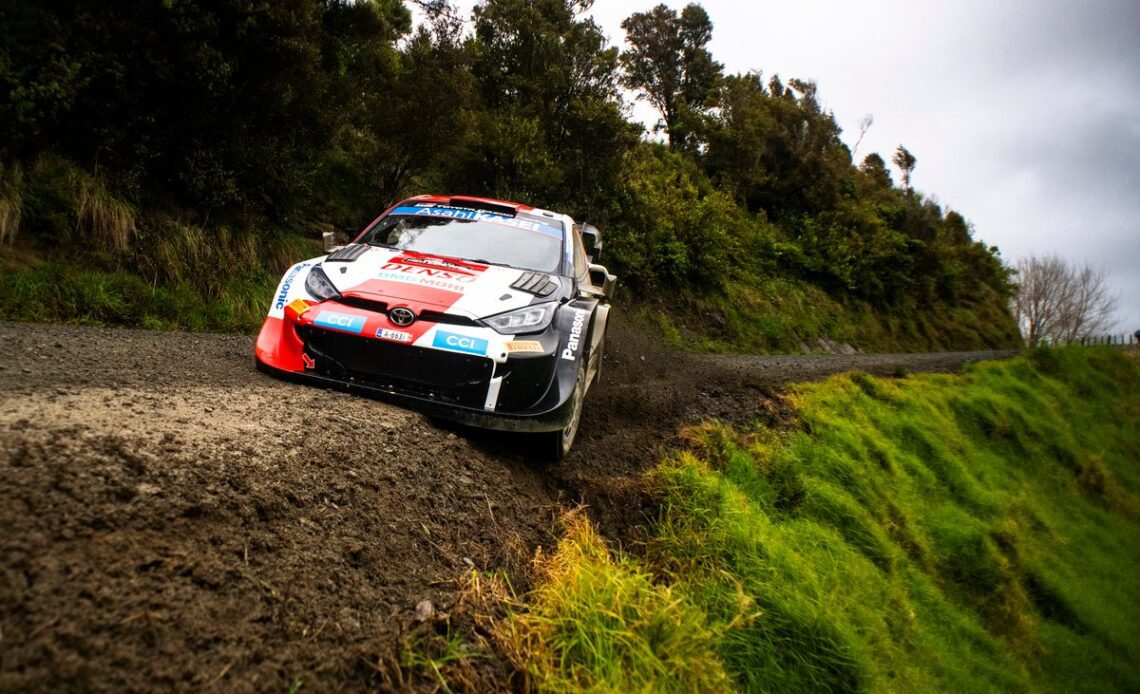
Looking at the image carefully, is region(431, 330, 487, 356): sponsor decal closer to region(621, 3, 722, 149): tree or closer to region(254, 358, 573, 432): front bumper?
region(254, 358, 573, 432): front bumper

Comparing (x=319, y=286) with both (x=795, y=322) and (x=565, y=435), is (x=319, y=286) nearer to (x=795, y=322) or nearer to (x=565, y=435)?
(x=565, y=435)

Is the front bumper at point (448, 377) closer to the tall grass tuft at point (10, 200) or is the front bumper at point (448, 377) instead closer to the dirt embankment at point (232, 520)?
the dirt embankment at point (232, 520)

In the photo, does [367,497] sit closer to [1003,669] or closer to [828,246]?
[1003,669]

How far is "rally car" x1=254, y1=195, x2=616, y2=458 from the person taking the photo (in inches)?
122

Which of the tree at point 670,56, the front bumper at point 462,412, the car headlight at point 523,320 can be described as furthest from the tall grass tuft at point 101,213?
the tree at point 670,56

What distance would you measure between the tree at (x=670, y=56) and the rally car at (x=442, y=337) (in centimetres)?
2708

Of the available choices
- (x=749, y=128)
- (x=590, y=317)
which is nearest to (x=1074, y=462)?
(x=590, y=317)

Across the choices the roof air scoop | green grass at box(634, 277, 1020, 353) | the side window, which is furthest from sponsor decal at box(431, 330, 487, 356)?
green grass at box(634, 277, 1020, 353)

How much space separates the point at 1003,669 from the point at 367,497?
17.5ft

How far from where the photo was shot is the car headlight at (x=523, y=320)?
3.23 m

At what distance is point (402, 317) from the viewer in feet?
10.4

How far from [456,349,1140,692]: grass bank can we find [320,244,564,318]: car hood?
1309 millimetres

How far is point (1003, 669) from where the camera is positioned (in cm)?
475

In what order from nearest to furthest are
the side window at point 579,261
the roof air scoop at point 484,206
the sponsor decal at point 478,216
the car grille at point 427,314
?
the car grille at point 427,314, the side window at point 579,261, the sponsor decal at point 478,216, the roof air scoop at point 484,206
